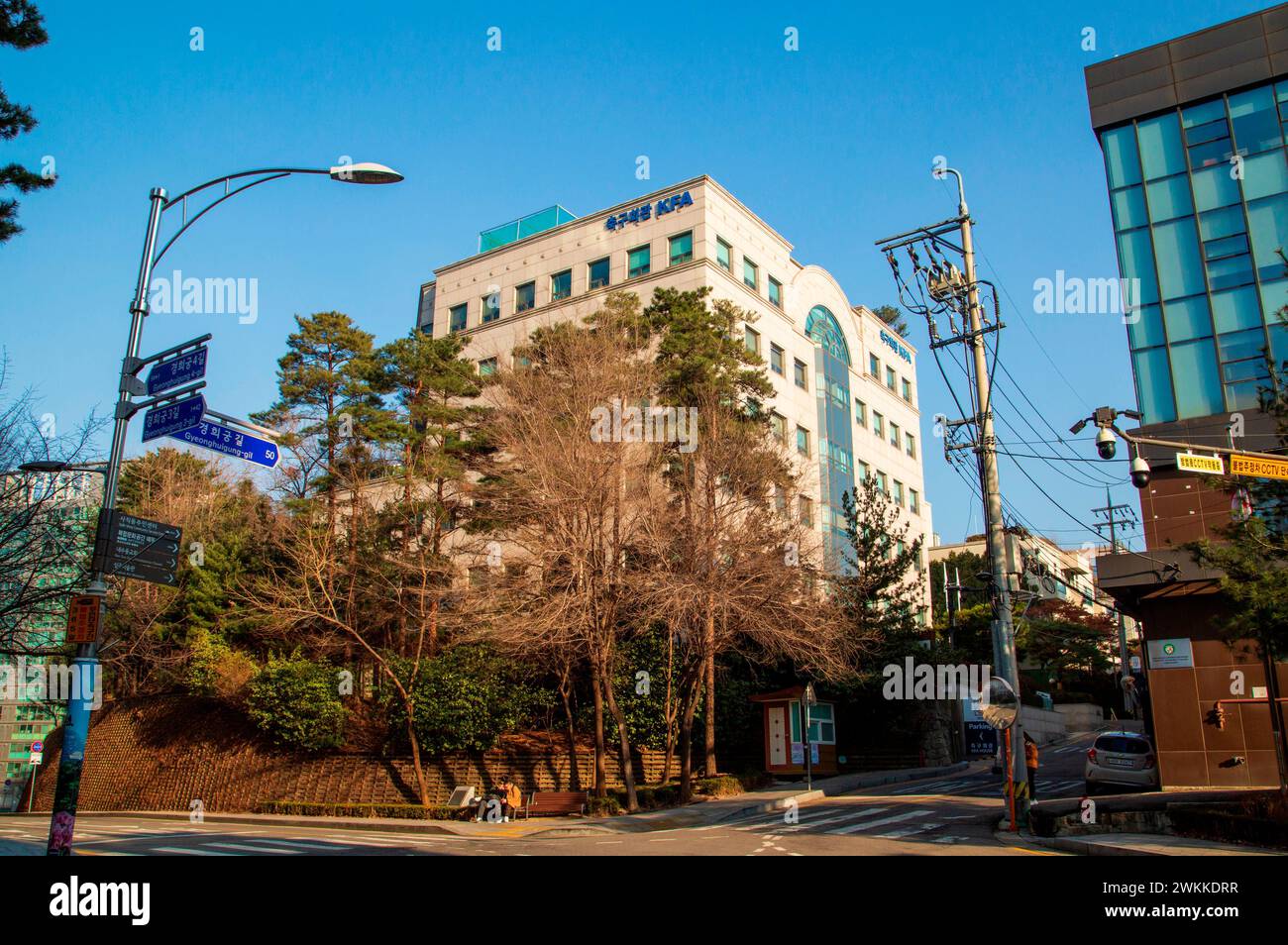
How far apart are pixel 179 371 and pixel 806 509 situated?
2033 cm

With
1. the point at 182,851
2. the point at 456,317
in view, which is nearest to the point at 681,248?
the point at 456,317

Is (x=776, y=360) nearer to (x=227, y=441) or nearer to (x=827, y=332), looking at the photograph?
(x=827, y=332)

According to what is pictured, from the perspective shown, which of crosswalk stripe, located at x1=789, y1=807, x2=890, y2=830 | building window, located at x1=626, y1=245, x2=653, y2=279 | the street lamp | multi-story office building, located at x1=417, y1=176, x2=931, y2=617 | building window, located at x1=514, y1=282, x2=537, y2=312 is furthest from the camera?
building window, located at x1=514, y1=282, x2=537, y2=312

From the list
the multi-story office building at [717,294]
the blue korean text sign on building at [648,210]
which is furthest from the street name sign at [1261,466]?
the blue korean text sign on building at [648,210]

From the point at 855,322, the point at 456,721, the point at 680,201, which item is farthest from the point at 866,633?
the point at 855,322

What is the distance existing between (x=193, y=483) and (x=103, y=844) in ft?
91.0

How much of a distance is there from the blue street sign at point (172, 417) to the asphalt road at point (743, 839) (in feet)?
20.9

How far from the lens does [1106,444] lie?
14.8 meters

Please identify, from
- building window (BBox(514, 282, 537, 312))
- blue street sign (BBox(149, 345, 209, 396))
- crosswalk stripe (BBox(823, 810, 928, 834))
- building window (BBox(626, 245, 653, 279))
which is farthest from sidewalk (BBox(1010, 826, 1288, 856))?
building window (BBox(514, 282, 537, 312))

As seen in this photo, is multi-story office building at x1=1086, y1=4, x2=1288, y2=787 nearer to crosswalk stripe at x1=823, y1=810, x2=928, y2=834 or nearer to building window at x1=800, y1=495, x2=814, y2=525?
crosswalk stripe at x1=823, y1=810, x2=928, y2=834

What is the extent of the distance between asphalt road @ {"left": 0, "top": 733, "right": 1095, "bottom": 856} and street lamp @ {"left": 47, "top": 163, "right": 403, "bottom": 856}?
394cm

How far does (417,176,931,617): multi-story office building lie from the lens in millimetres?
42438

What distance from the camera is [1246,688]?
74.5 ft

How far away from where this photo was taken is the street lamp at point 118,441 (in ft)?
33.7
